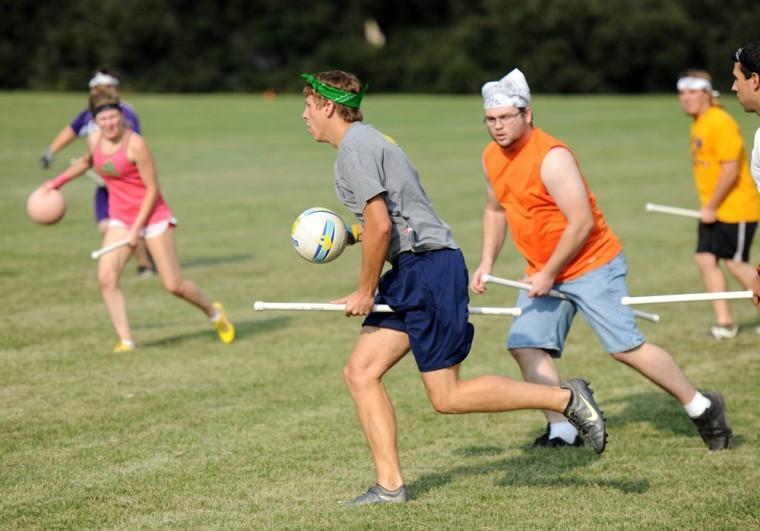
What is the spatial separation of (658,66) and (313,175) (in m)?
34.2

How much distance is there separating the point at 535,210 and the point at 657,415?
2.09 metres

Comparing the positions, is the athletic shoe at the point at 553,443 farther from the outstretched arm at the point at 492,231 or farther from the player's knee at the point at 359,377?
the player's knee at the point at 359,377

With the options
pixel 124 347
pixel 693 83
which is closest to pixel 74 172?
pixel 124 347

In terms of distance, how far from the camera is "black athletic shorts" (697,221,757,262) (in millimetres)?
10547

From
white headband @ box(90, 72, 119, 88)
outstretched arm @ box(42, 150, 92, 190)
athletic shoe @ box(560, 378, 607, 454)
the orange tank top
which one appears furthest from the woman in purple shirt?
athletic shoe @ box(560, 378, 607, 454)

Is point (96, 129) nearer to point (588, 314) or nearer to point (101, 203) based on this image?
point (101, 203)

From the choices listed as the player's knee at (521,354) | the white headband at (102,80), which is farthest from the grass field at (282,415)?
the white headband at (102,80)

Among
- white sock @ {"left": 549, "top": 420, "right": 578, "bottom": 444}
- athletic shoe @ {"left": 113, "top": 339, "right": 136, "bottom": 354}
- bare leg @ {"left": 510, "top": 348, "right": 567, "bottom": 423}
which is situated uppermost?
bare leg @ {"left": 510, "top": 348, "right": 567, "bottom": 423}

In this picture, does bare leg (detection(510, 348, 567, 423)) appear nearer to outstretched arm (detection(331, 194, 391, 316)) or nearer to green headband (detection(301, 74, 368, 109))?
outstretched arm (detection(331, 194, 391, 316))

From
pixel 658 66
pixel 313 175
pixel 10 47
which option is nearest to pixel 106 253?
pixel 313 175

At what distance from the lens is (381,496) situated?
6.21 meters

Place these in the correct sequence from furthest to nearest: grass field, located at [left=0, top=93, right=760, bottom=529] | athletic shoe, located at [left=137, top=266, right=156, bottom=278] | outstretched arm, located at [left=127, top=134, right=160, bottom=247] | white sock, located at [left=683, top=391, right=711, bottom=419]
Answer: athletic shoe, located at [left=137, top=266, right=156, bottom=278] → outstretched arm, located at [left=127, top=134, right=160, bottom=247] → white sock, located at [left=683, top=391, right=711, bottom=419] → grass field, located at [left=0, top=93, right=760, bottom=529]

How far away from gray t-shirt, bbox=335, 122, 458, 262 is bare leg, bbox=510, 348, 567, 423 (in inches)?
54.1

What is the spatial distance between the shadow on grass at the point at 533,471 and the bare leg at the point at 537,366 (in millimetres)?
464
